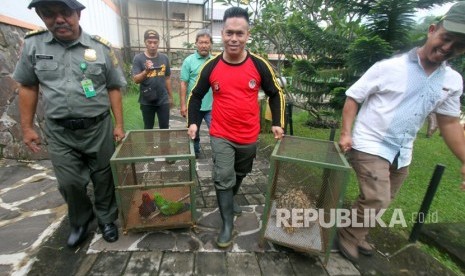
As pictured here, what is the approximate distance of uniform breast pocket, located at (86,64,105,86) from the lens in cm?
224

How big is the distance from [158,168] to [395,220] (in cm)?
309

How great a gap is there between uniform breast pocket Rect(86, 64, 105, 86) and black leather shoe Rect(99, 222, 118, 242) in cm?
130

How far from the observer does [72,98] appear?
2.17 meters

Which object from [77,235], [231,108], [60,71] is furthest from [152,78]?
[77,235]

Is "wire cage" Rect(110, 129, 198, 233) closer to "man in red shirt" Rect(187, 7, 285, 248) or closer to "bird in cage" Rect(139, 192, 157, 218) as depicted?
"bird in cage" Rect(139, 192, 157, 218)

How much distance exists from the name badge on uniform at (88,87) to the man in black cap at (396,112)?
81.5 inches

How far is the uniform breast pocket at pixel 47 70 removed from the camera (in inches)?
83.2

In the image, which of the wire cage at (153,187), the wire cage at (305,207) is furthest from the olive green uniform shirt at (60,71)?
the wire cage at (305,207)

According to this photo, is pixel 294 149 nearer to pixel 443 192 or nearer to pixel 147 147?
pixel 147 147

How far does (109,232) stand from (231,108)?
158cm

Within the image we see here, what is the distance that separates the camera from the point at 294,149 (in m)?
2.56

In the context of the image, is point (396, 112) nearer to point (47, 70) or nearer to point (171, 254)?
point (171, 254)

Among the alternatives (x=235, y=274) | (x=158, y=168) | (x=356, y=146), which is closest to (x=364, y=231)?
(x=356, y=146)

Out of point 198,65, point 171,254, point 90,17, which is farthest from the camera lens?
point 90,17
